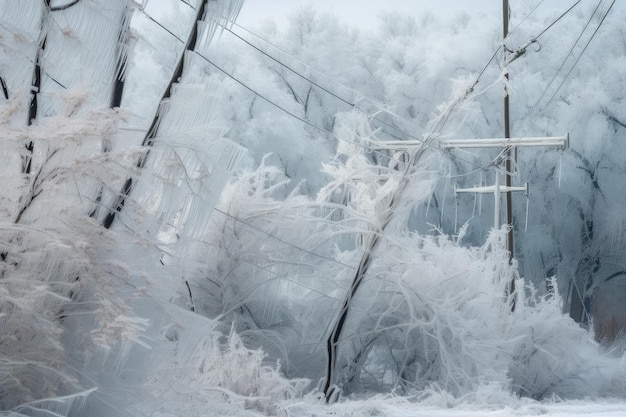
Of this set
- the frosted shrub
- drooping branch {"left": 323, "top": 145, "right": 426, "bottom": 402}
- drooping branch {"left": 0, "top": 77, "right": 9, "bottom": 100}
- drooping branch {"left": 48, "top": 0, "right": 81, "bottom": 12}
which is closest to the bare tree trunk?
drooping branch {"left": 48, "top": 0, "right": 81, "bottom": 12}

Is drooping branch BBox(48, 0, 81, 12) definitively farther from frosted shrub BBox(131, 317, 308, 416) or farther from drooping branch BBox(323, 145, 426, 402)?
drooping branch BBox(323, 145, 426, 402)

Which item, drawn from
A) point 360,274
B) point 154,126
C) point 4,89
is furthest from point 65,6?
point 360,274

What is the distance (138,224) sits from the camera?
669 cm

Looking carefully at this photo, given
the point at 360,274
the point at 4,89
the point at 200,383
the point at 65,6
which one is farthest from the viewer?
the point at 360,274

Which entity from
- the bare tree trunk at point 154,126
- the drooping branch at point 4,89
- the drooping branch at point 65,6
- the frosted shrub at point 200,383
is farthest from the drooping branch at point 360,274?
the drooping branch at point 4,89

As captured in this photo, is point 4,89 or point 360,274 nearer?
point 4,89

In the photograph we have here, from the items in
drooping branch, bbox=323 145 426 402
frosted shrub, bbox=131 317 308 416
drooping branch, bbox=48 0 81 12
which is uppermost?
drooping branch, bbox=48 0 81 12

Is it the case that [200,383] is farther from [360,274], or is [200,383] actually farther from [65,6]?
A: [360,274]

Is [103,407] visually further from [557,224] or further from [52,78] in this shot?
[557,224]

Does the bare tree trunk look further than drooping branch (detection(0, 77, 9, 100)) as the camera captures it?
No

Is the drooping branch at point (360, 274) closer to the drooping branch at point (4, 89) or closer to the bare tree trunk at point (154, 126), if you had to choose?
the bare tree trunk at point (154, 126)

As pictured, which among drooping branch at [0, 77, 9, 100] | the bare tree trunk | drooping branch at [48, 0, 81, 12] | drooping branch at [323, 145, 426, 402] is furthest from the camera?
drooping branch at [323, 145, 426, 402]

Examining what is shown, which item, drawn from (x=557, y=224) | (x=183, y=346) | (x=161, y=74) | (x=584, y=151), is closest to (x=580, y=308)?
(x=557, y=224)

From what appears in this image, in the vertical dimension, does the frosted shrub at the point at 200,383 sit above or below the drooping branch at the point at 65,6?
below
